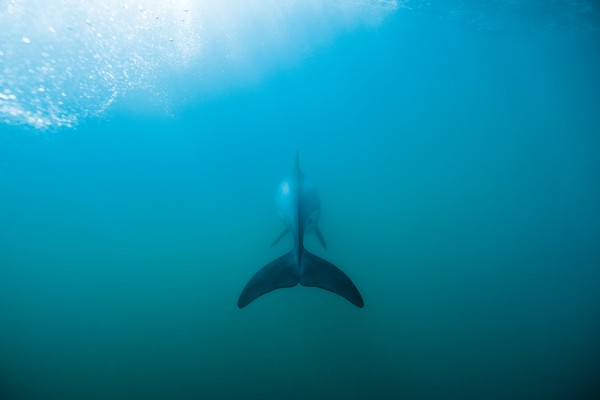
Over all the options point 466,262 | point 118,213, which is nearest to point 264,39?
point 466,262

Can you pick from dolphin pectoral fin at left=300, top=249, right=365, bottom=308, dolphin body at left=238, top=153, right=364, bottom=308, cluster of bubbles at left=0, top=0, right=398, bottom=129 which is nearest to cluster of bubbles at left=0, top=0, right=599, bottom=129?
cluster of bubbles at left=0, top=0, right=398, bottom=129

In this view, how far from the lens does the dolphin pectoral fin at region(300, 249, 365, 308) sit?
4.35 metres

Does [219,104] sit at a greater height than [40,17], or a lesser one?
greater

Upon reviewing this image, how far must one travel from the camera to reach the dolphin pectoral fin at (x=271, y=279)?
174 inches

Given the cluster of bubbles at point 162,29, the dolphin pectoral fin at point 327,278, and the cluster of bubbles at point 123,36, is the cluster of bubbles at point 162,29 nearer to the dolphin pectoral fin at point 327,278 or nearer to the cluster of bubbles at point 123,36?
the cluster of bubbles at point 123,36

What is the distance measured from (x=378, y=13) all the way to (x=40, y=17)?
1415 cm

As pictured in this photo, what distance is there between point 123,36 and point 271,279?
1386 centimetres

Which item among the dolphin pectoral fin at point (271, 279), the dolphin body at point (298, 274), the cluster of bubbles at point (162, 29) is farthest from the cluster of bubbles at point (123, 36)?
the dolphin pectoral fin at point (271, 279)

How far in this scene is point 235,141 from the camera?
4944cm

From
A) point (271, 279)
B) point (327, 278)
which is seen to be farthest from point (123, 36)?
point (327, 278)

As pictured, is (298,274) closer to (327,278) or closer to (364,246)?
(327,278)

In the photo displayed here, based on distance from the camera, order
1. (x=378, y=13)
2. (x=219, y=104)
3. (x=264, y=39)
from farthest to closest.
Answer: (x=219, y=104) → (x=264, y=39) → (x=378, y=13)

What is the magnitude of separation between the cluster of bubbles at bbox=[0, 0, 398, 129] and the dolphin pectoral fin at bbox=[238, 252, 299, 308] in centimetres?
1139

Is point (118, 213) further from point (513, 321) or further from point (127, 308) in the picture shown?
point (513, 321)
